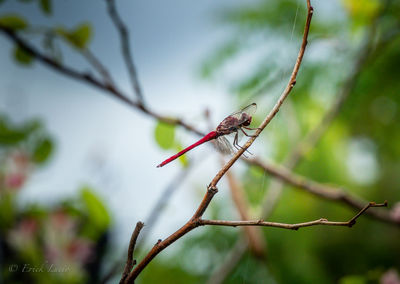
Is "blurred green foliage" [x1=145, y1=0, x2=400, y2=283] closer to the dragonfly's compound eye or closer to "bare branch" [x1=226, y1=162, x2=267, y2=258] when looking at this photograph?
"bare branch" [x1=226, y1=162, x2=267, y2=258]

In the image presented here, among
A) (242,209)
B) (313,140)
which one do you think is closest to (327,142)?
(313,140)

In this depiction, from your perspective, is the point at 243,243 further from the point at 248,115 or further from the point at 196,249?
the point at 248,115

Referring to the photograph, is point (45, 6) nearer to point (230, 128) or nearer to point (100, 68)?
point (100, 68)

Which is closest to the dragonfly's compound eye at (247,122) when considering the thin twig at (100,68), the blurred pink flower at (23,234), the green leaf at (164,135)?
the green leaf at (164,135)

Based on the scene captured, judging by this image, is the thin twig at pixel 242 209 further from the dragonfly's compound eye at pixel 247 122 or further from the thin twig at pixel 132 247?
the thin twig at pixel 132 247

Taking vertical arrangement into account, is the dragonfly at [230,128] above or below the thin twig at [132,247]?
above

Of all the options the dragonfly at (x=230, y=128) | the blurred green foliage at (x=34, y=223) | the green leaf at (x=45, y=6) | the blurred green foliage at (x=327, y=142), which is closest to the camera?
the dragonfly at (x=230, y=128)

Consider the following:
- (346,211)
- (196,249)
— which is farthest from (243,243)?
(346,211)
